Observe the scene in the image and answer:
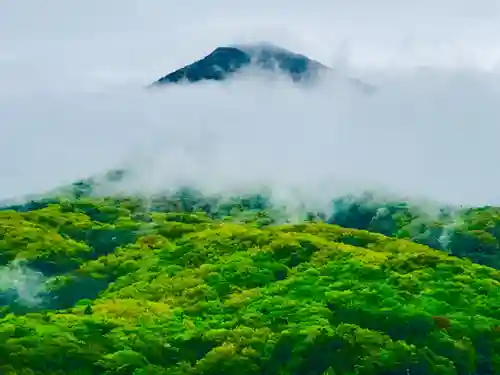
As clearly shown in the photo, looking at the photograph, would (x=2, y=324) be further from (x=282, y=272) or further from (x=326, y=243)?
(x=326, y=243)

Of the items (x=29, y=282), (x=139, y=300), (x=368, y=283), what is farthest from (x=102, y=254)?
(x=368, y=283)

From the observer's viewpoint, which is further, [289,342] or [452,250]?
[452,250]

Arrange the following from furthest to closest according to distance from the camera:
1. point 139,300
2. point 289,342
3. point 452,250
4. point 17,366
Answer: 1. point 452,250
2. point 139,300
3. point 289,342
4. point 17,366

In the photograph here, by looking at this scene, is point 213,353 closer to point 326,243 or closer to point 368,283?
point 368,283

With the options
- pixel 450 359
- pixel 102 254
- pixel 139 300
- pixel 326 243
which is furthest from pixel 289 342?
pixel 102 254

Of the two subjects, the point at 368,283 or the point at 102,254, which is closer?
the point at 368,283

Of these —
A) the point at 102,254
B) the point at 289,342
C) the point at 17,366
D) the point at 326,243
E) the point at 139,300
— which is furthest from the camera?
the point at 102,254
